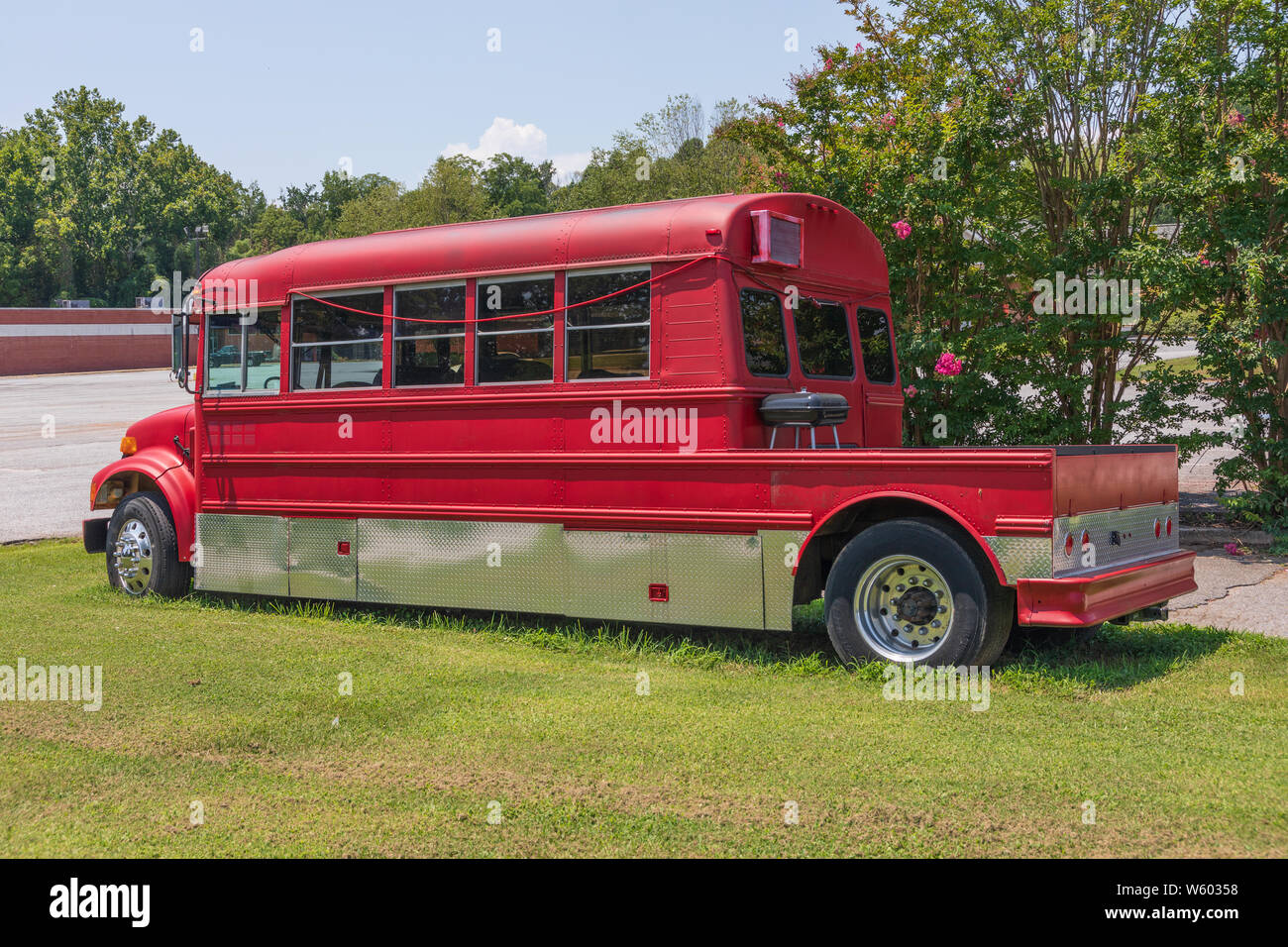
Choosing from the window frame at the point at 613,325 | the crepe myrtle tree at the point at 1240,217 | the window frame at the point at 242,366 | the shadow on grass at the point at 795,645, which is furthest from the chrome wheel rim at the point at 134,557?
the crepe myrtle tree at the point at 1240,217

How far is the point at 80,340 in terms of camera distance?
57.8 metres

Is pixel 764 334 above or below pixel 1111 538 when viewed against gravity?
above

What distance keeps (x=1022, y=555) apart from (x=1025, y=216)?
23.9ft

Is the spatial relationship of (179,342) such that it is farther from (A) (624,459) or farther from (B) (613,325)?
(A) (624,459)

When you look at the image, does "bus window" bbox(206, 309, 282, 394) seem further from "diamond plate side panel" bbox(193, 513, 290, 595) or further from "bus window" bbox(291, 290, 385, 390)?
"diamond plate side panel" bbox(193, 513, 290, 595)

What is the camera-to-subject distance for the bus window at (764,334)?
8008 mm

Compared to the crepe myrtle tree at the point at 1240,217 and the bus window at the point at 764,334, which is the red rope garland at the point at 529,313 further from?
the crepe myrtle tree at the point at 1240,217

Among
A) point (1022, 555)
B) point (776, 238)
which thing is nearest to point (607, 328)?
point (776, 238)

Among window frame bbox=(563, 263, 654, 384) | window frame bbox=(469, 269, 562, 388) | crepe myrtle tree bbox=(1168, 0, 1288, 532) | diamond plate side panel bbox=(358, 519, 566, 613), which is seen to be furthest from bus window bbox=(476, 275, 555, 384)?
crepe myrtle tree bbox=(1168, 0, 1288, 532)

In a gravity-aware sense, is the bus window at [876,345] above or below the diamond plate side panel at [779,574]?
above

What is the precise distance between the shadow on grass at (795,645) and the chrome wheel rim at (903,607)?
0.22m

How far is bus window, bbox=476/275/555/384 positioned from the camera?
27.8 feet

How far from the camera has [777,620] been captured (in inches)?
294

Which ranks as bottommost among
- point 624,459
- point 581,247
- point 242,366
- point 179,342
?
point 624,459
